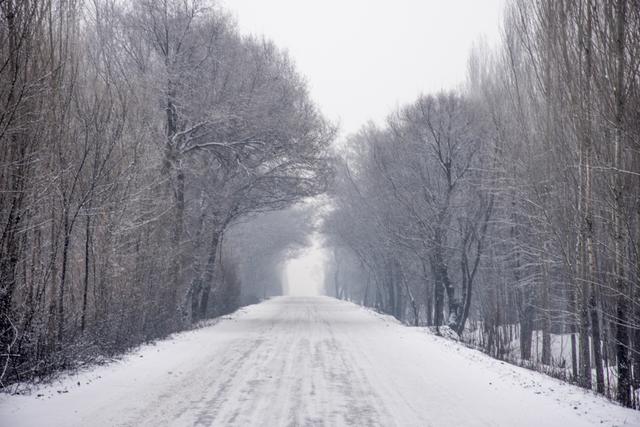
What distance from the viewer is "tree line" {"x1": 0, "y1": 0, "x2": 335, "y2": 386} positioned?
8.23 meters

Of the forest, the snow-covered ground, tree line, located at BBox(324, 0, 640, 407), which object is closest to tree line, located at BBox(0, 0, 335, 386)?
the forest

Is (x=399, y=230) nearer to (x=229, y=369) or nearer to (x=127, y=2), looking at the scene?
(x=127, y=2)

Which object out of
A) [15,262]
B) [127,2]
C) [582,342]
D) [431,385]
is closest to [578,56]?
[582,342]

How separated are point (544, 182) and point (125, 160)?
1016 cm

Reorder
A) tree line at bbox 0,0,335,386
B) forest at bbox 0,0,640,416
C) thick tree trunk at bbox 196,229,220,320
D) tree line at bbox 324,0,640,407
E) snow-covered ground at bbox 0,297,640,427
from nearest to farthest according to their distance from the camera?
snow-covered ground at bbox 0,297,640,427 < tree line at bbox 0,0,335,386 < forest at bbox 0,0,640,416 < tree line at bbox 324,0,640,407 < thick tree trunk at bbox 196,229,220,320

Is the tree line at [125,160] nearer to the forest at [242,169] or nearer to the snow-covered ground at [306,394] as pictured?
the forest at [242,169]

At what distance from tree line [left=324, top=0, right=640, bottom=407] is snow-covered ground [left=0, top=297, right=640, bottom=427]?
186 cm

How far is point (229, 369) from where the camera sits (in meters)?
10.2

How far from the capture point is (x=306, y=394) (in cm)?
801

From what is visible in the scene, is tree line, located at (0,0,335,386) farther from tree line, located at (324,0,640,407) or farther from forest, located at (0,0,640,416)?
tree line, located at (324,0,640,407)

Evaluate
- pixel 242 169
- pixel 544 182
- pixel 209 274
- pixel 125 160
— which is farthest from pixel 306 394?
pixel 209 274

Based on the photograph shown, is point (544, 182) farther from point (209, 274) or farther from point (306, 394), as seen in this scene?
point (209, 274)

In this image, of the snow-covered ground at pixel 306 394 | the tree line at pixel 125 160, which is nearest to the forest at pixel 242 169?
the tree line at pixel 125 160

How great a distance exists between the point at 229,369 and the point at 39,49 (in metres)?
6.40
